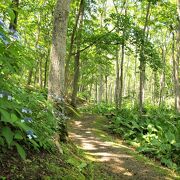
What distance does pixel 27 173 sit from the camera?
3498 millimetres

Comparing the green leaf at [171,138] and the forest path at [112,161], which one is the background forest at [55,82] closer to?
the green leaf at [171,138]

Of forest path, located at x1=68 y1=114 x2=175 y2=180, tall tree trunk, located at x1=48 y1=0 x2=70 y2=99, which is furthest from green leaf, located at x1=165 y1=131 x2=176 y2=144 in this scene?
tall tree trunk, located at x1=48 y1=0 x2=70 y2=99

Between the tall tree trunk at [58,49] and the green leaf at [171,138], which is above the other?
the tall tree trunk at [58,49]

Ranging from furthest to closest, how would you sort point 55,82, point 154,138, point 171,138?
point 154,138, point 171,138, point 55,82

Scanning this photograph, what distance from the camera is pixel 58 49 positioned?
6992mm

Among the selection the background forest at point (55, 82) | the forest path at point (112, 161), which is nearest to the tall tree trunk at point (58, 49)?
the background forest at point (55, 82)

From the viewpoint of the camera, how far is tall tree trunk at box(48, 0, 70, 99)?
6895 mm

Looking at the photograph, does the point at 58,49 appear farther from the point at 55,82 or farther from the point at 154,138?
the point at 154,138

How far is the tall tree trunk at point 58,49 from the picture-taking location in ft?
22.6

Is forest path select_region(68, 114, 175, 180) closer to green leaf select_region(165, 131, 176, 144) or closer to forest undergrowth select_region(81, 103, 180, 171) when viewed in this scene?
forest undergrowth select_region(81, 103, 180, 171)

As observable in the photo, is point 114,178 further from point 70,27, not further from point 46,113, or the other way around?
point 70,27

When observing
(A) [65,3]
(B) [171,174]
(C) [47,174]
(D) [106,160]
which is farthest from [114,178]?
(A) [65,3]

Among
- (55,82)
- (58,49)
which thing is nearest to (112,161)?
(55,82)

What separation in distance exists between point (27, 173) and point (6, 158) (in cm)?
34
